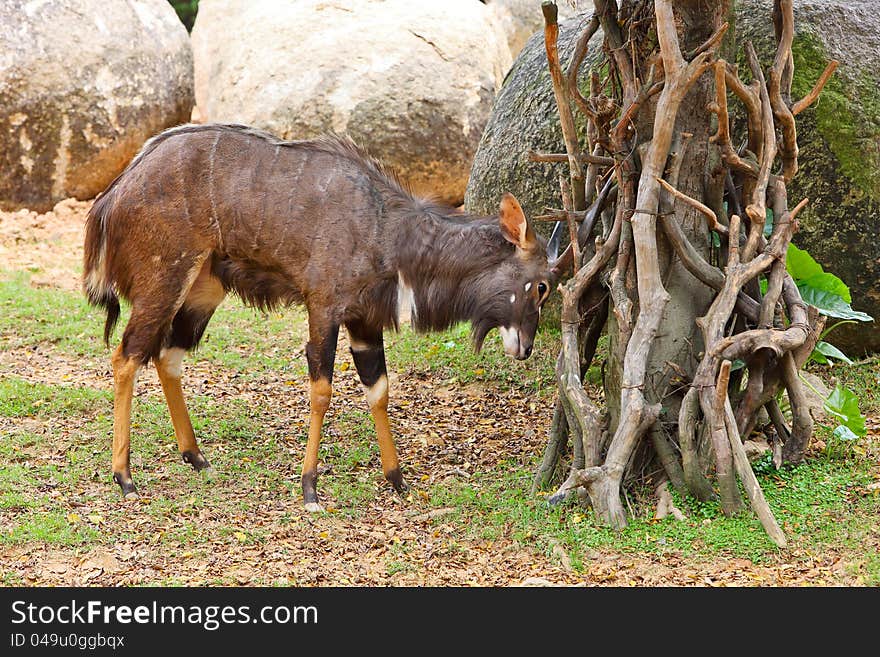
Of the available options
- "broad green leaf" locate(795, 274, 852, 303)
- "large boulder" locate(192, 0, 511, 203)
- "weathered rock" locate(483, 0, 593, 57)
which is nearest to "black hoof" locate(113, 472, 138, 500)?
"broad green leaf" locate(795, 274, 852, 303)

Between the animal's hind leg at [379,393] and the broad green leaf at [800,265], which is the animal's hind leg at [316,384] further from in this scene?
the broad green leaf at [800,265]

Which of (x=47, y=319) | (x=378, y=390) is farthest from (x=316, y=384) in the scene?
(x=47, y=319)

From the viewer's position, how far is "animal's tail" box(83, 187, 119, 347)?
6.57 meters

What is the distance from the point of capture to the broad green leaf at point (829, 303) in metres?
6.42

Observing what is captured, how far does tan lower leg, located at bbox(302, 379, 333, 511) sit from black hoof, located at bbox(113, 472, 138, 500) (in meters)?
1.02

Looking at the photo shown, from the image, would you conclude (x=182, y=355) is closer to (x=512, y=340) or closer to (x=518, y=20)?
(x=512, y=340)

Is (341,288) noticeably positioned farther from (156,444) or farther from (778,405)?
(778,405)

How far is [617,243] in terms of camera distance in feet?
19.5

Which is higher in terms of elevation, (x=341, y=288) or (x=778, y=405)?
(x=341, y=288)

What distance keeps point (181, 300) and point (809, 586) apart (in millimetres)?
3724

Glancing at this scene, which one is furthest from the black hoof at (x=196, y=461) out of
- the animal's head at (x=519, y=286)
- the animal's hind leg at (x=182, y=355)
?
the animal's head at (x=519, y=286)

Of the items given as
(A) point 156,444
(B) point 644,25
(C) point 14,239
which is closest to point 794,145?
(B) point 644,25

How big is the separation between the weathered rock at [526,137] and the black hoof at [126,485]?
356 cm

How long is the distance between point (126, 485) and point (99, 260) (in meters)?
1.37
